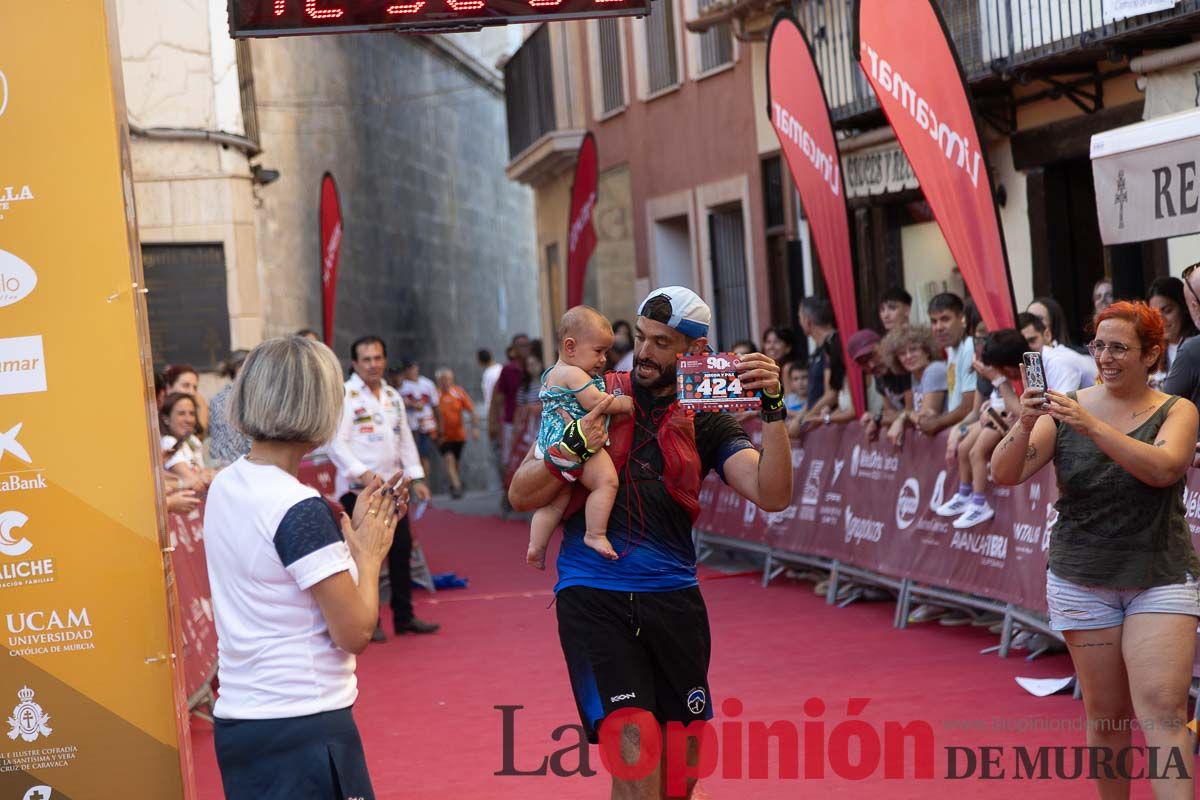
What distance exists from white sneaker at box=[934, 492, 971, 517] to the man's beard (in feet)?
18.0

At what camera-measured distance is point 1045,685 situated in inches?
342

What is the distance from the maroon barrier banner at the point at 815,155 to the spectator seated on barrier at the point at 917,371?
67 cm

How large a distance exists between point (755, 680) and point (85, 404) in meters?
5.12

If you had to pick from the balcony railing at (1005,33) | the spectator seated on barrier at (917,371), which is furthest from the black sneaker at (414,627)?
the balcony railing at (1005,33)

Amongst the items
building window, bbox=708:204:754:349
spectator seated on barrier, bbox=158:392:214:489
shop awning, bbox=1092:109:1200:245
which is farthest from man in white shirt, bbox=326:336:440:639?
building window, bbox=708:204:754:349

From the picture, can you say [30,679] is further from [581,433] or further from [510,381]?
[510,381]

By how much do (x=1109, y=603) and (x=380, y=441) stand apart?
7325 millimetres

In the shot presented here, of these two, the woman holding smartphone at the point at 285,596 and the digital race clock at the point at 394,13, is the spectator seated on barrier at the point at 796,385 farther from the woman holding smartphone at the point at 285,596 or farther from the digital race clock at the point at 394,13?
the woman holding smartphone at the point at 285,596

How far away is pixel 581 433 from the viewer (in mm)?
5109

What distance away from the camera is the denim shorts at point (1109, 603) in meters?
5.48

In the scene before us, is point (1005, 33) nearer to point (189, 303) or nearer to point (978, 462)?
point (978, 462)

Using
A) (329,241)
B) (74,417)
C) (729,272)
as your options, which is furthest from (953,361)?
(729,272)

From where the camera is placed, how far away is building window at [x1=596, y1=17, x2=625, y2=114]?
83.3 ft

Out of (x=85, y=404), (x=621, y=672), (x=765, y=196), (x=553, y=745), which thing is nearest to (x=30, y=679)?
(x=85, y=404)
